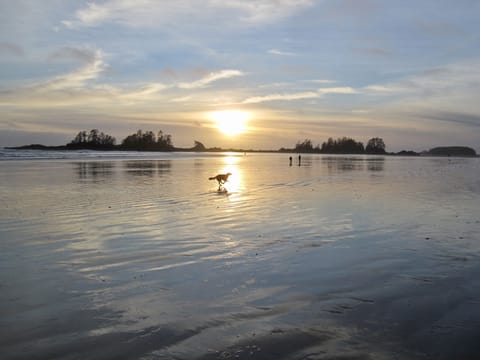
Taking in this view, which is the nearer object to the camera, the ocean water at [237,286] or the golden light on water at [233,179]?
the ocean water at [237,286]

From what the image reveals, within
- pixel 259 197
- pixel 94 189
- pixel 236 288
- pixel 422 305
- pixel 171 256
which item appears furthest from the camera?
pixel 94 189

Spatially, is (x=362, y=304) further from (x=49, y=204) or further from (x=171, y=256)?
(x=49, y=204)

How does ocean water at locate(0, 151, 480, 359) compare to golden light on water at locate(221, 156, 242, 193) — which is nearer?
ocean water at locate(0, 151, 480, 359)

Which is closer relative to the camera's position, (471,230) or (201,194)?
(471,230)

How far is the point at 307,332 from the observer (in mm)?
4547

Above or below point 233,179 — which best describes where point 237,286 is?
below

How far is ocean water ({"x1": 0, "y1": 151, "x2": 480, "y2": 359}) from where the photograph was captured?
168 inches

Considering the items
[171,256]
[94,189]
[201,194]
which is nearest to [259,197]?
[201,194]

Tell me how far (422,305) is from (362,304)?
31.7 inches

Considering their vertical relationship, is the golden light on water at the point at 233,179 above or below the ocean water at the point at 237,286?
above

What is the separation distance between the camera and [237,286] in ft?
19.7

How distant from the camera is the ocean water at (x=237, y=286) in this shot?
4.27 m

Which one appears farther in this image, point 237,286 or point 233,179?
point 233,179

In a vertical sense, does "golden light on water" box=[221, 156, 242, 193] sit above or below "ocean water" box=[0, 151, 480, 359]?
above
